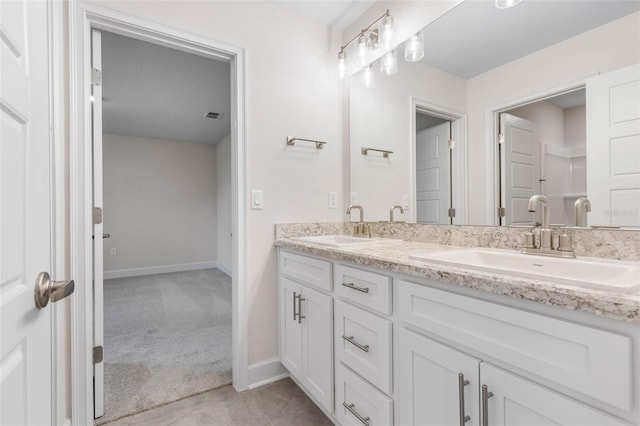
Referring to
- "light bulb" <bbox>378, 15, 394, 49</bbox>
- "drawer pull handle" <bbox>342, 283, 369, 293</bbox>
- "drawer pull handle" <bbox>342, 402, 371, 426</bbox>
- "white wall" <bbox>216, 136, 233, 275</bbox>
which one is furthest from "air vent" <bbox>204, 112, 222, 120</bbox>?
"drawer pull handle" <bbox>342, 402, 371, 426</bbox>

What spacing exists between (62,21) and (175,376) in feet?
6.62

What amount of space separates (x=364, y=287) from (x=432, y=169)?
878 millimetres

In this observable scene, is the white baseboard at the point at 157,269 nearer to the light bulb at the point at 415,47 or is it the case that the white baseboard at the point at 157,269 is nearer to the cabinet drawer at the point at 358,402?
the cabinet drawer at the point at 358,402

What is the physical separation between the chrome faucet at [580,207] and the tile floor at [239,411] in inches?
56.2

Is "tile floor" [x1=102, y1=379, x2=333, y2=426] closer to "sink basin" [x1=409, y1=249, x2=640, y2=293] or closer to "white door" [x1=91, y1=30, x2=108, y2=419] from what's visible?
"white door" [x1=91, y1=30, x2=108, y2=419]

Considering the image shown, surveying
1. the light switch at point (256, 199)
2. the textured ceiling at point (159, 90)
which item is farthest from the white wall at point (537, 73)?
the textured ceiling at point (159, 90)

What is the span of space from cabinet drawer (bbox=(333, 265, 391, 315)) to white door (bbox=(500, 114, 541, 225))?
2.23 ft

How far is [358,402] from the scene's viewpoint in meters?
1.23

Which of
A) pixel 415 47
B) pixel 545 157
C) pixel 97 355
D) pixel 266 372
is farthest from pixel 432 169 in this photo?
pixel 97 355

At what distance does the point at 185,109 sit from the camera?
12.6ft

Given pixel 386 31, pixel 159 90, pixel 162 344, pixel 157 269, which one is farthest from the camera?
pixel 157 269

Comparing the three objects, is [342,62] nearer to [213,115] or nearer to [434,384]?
[434,384]

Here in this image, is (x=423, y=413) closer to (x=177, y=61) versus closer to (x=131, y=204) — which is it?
(x=177, y=61)

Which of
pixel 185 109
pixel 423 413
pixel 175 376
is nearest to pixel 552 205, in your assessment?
pixel 423 413
